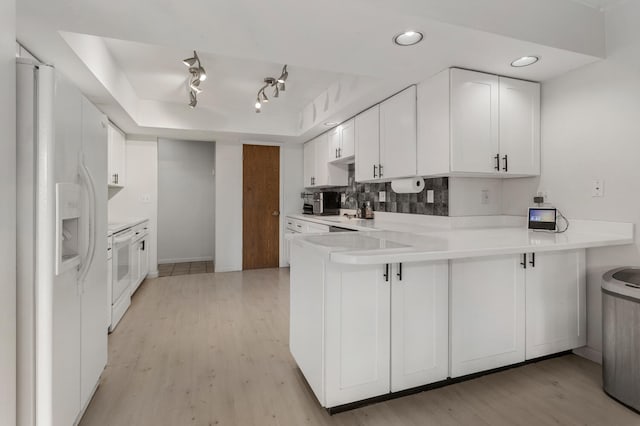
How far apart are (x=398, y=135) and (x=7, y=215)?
8.90 feet

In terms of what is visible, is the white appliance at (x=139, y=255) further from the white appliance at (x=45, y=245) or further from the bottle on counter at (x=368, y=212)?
the bottle on counter at (x=368, y=212)

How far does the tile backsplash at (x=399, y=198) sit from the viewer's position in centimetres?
297

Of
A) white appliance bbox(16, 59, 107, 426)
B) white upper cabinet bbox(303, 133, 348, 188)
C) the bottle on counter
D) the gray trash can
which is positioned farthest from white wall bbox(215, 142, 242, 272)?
the gray trash can

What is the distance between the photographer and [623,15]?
2.13m

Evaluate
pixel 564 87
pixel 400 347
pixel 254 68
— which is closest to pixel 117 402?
pixel 400 347

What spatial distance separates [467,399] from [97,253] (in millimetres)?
2195

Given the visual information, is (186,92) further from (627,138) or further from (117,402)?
(627,138)

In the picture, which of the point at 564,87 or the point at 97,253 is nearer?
the point at 97,253

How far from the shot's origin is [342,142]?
163 inches

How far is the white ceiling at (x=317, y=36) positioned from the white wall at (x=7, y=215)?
2.17ft

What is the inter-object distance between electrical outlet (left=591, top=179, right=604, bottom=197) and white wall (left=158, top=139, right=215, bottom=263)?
221 inches

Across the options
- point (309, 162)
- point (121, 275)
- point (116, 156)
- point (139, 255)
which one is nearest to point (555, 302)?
point (121, 275)

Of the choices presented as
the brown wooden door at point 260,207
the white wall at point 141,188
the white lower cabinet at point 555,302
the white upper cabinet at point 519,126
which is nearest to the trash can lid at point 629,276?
the white lower cabinet at point 555,302

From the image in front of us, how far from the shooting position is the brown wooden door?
5.27m
